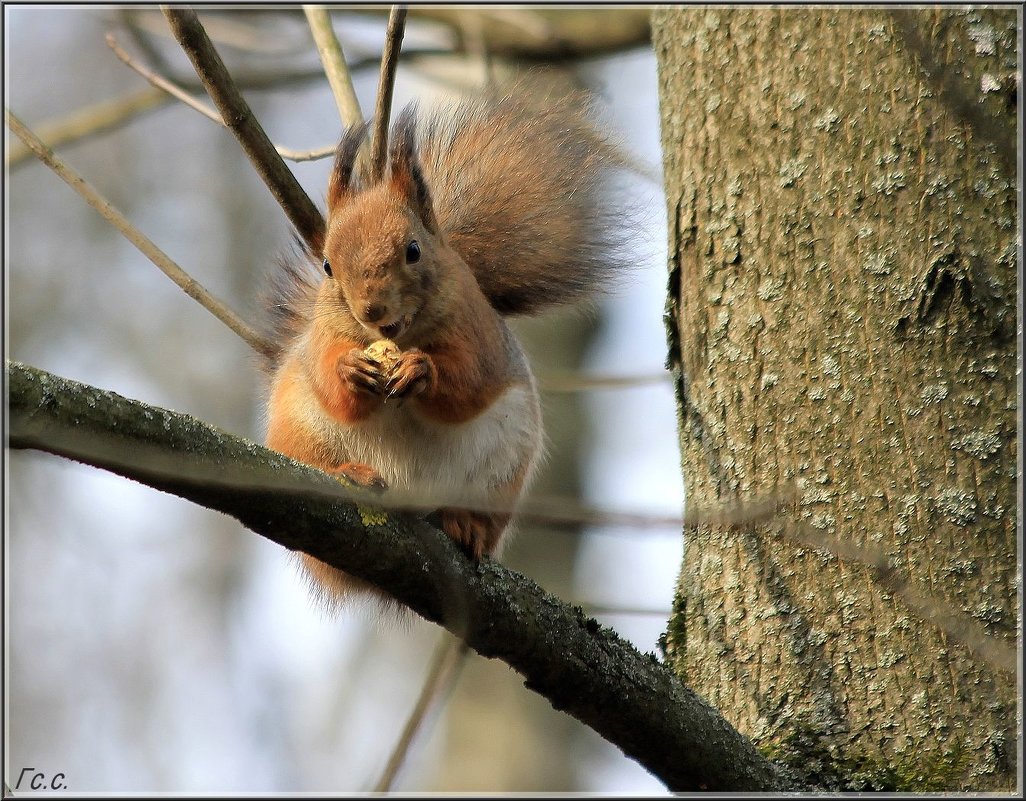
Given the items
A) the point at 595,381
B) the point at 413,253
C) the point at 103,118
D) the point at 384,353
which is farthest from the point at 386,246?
the point at 103,118

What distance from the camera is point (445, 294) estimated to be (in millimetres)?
1996

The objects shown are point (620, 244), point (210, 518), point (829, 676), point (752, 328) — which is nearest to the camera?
point (829, 676)

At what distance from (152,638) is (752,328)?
7.06 metres

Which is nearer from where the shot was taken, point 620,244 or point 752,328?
point 752,328

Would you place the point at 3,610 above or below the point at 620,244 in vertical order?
below

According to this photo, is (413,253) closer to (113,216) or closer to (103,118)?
(113,216)

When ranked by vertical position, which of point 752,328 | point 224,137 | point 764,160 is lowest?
point 752,328

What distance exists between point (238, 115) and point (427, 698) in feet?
3.00

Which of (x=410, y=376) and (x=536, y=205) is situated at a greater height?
(x=536, y=205)

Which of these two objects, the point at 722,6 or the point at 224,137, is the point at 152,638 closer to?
the point at 224,137

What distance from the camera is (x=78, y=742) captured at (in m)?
7.49

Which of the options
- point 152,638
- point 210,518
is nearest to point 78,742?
point 152,638

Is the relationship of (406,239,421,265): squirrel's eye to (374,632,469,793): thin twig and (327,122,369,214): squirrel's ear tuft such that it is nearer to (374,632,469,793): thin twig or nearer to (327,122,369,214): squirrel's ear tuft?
(327,122,369,214): squirrel's ear tuft

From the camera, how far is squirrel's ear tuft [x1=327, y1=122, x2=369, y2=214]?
6.28 feet
